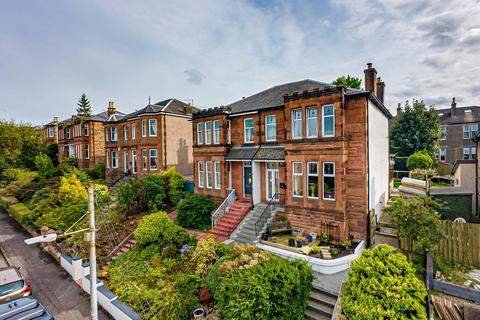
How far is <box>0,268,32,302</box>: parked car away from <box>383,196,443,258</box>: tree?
635 inches

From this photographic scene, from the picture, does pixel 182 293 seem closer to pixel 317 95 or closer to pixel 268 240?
pixel 268 240

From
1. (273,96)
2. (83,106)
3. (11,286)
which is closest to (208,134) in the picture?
(273,96)

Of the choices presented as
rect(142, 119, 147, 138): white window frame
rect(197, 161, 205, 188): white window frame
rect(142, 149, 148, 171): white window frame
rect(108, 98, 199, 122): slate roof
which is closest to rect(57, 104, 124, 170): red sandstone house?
rect(108, 98, 199, 122): slate roof

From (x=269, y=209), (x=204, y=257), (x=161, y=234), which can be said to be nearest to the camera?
(x=204, y=257)

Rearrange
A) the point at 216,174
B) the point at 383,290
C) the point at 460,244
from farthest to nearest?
the point at 216,174 < the point at 460,244 < the point at 383,290

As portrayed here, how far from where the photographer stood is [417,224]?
9.03 m

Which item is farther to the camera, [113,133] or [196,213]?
[113,133]

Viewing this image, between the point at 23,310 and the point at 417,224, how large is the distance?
15.3 metres

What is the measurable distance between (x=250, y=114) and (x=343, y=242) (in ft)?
33.9

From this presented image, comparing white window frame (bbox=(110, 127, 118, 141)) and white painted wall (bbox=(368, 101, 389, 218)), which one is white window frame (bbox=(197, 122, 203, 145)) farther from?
white window frame (bbox=(110, 127, 118, 141))

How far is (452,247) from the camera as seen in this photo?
9.58m

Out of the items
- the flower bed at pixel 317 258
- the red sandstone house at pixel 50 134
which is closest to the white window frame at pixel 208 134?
the flower bed at pixel 317 258

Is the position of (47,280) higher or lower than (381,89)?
lower

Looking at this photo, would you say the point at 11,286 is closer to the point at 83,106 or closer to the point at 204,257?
the point at 204,257
